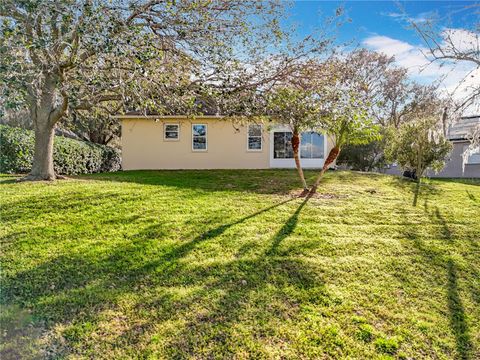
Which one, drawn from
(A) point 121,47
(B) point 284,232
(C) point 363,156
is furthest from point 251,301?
(C) point 363,156

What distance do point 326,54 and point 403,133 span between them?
635 cm

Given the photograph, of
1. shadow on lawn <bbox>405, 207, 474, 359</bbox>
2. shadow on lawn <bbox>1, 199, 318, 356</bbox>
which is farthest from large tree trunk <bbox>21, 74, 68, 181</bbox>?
shadow on lawn <bbox>405, 207, 474, 359</bbox>

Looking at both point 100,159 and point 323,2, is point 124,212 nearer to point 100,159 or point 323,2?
point 323,2

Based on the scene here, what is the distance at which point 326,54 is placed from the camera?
31.1 ft

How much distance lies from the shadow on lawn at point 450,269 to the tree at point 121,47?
18.4ft

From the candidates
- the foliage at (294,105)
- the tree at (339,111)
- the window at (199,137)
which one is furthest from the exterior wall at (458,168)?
the foliage at (294,105)

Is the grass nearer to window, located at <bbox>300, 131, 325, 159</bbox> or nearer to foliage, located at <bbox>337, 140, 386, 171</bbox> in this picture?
window, located at <bbox>300, 131, 325, 159</bbox>

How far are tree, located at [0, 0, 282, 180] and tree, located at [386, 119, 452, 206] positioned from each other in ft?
23.4

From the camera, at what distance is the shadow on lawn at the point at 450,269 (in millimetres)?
4145

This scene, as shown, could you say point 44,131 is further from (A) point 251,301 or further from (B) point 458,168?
(B) point 458,168

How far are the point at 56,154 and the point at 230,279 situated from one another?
37.0 ft

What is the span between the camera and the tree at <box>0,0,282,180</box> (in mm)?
5984

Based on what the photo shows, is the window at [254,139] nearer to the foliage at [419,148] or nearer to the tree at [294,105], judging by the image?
the foliage at [419,148]

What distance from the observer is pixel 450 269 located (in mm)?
5785
